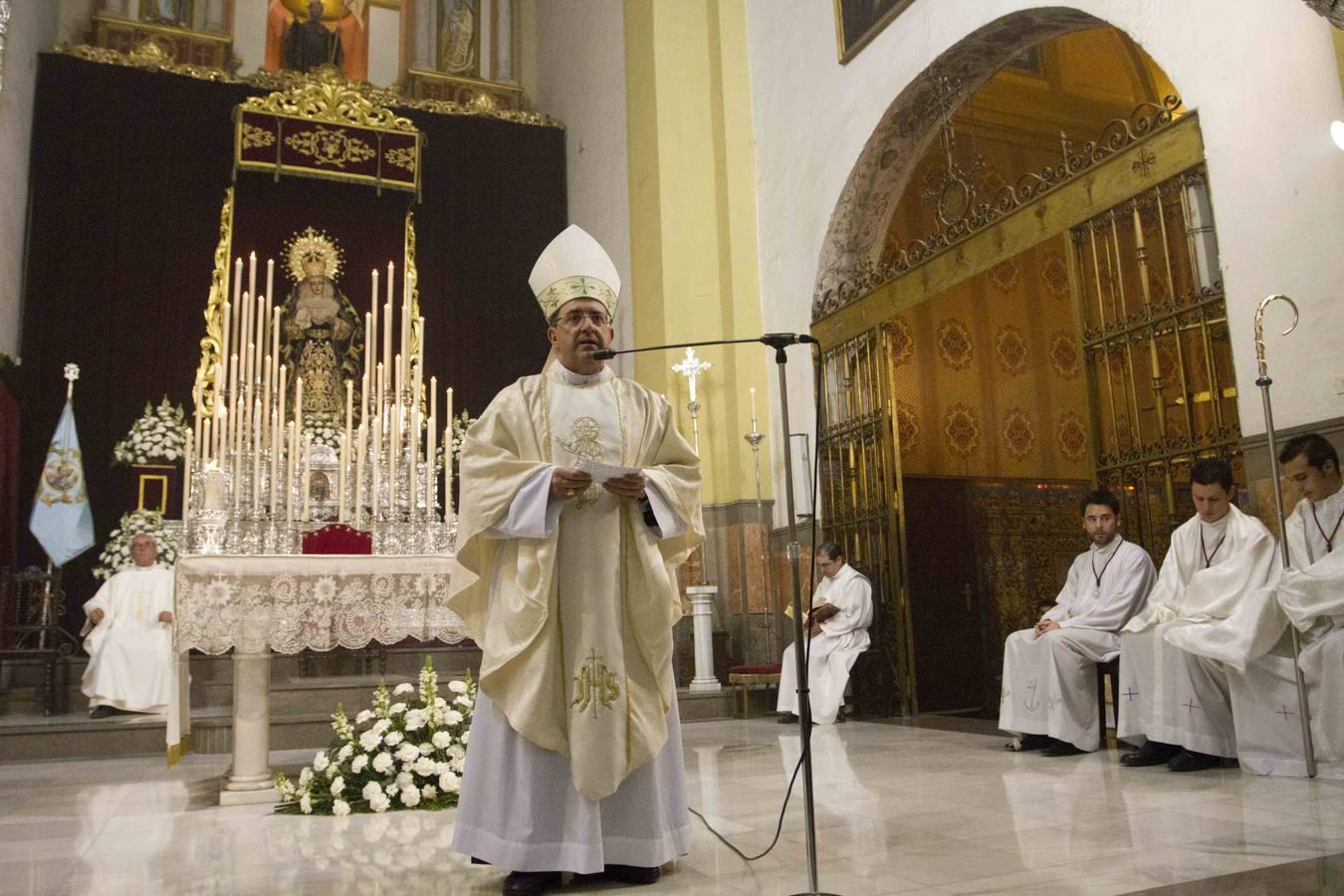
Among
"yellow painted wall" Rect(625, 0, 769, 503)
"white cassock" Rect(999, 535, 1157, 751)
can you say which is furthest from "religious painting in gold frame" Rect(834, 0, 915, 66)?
"white cassock" Rect(999, 535, 1157, 751)

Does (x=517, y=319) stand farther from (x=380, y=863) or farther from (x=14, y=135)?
(x=380, y=863)

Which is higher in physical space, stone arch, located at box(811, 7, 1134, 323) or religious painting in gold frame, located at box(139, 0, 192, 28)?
religious painting in gold frame, located at box(139, 0, 192, 28)

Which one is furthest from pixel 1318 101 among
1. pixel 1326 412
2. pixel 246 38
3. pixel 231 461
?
pixel 246 38

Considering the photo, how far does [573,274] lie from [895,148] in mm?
6255

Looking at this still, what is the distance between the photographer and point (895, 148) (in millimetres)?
9164

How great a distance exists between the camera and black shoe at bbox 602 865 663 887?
3.19 m

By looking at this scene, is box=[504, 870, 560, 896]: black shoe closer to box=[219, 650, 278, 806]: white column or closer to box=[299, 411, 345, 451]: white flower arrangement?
box=[219, 650, 278, 806]: white column

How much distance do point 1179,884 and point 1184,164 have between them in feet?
14.4

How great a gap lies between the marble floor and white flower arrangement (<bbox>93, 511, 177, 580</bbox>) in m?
4.65

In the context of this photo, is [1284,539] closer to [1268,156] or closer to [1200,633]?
[1200,633]

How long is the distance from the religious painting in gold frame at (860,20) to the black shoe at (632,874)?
286 inches

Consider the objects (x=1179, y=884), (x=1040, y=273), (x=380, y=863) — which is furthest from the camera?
(x=1040, y=273)

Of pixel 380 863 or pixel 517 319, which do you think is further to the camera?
pixel 517 319

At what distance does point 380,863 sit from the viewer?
3.62 m
